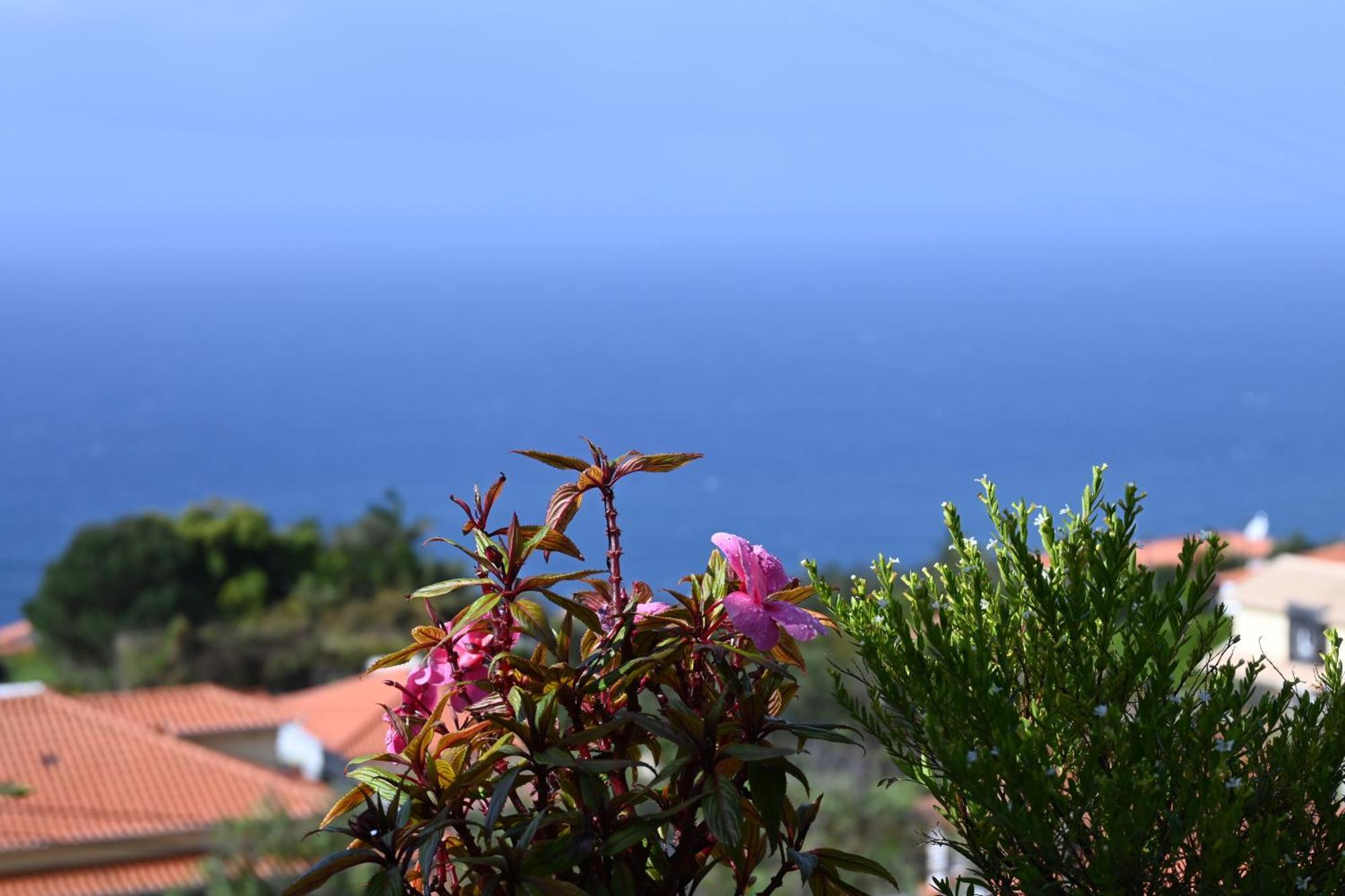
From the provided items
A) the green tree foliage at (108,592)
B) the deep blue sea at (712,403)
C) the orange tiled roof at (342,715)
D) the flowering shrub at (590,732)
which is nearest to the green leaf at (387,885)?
the flowering shrub at (590,732)

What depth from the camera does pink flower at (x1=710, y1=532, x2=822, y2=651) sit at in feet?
3.33

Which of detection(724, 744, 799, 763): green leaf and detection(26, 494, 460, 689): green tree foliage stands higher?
detection(26, 494, 460, 689): green tree foliage

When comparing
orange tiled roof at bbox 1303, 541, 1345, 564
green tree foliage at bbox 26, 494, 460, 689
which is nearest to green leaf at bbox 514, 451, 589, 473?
orange tiled roof at bbox 1303, 541, 1345, 564

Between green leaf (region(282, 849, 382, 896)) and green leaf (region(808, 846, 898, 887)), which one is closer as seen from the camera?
green leaf (region(282, 849, 382, 896))

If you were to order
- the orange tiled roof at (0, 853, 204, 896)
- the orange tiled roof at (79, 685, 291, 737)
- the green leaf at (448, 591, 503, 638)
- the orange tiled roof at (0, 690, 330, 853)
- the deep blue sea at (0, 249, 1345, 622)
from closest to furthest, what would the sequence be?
1. the green leaf at (448, 591, 503, 638)
2. the orange tiled roof at (0, 853, 204, 896)
3. the orange tiled roof at (0, 690, 330, 853)
4. the orange tiled roof at (79, 685, 291, 737)
5. the deep blue sea at (0, 249, 1345, 622)

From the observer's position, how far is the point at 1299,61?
129m

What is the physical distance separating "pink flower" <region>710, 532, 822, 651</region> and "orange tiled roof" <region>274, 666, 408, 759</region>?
1499 cm

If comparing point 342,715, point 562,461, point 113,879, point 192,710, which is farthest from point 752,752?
point 192,710

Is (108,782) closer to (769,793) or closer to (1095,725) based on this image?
(769,793)

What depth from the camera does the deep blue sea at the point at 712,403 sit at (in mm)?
66000

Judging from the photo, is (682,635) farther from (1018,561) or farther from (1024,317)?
(1024,317)

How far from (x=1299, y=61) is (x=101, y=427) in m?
118

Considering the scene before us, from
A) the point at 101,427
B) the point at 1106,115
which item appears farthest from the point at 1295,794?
the point at 1106,115

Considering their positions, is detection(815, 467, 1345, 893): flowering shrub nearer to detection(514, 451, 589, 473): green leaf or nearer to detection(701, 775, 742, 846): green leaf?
detection(701, 775, 742, 846): green leaf
